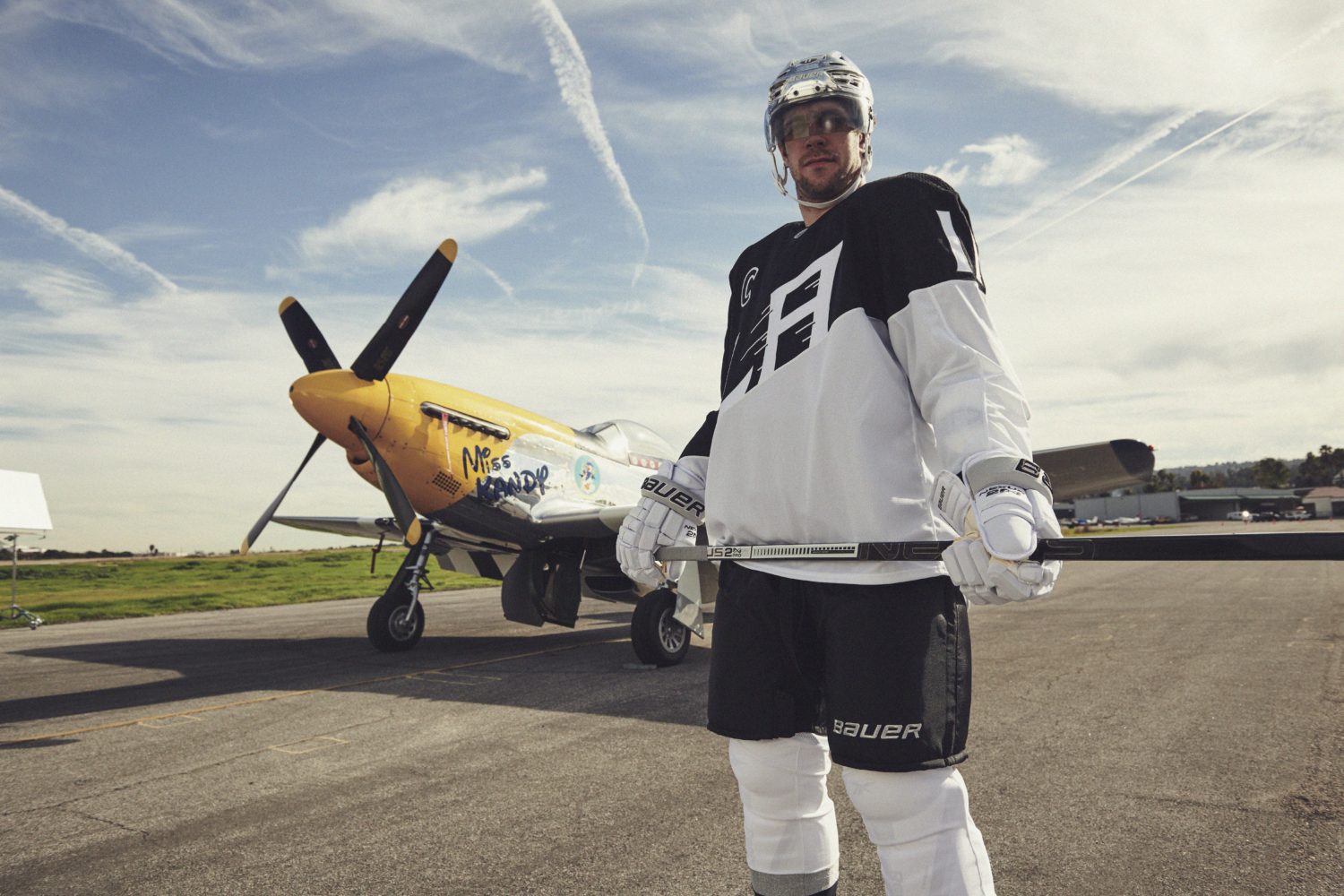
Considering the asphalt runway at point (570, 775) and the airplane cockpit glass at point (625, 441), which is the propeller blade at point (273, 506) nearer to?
the asphalt runway at point (570, 775)

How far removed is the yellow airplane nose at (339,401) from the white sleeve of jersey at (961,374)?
23.5 feet

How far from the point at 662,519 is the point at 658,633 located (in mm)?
5592

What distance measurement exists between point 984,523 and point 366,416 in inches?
295

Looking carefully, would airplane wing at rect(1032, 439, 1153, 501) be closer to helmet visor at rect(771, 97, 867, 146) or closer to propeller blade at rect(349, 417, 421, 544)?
helmet visor at rect(771, 97, 867, 146)

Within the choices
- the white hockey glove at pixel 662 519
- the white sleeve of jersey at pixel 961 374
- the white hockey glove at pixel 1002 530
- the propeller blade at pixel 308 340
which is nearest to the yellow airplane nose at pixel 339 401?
the propeller blade at pixel 308 340

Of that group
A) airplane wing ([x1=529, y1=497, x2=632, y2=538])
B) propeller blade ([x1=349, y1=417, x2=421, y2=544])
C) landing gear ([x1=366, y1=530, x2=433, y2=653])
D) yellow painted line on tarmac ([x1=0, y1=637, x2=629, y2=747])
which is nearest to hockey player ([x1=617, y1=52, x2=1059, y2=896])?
yellow painted line on tarmac ([x1=0, y1=637, x2=629, y2=747])

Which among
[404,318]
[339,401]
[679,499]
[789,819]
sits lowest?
[789,819]

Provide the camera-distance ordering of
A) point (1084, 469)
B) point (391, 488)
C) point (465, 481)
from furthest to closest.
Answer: point (465, 481)
point (391, 488)
point (1084, 469)

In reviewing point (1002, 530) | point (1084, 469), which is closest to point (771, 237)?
point (1002, 530)

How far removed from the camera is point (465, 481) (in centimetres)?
860

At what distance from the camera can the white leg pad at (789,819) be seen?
170cm

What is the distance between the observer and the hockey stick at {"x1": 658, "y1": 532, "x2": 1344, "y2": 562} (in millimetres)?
1384

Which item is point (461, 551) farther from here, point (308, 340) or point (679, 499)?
point (679, 499)

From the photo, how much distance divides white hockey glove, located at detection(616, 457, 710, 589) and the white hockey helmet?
2.66ft
